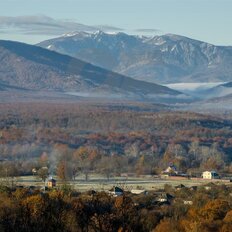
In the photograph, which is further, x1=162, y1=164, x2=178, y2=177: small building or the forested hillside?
the forested hillside

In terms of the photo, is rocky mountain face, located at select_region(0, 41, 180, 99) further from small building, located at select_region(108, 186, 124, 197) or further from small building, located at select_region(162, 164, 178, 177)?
small building, located at select_region(108, 186, 124, 197)

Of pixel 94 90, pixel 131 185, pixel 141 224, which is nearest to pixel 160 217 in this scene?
pixel 141 224

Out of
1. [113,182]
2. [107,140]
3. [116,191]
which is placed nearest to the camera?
[116,191]

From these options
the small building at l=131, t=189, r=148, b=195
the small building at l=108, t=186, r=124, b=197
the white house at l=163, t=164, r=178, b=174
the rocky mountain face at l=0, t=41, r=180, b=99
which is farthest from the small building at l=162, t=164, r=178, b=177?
the rocky mountain face at l=0, t=41, r=180, b=99

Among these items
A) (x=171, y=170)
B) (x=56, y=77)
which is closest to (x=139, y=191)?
(x=171, y=170)

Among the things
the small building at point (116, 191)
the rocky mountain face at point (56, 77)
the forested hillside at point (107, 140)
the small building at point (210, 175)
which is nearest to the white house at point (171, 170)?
the forested hillside at point (107, 140)

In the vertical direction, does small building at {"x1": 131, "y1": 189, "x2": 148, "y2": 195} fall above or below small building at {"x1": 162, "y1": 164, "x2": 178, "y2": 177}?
above

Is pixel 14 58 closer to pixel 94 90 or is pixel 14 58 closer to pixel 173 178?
pixel 94 90

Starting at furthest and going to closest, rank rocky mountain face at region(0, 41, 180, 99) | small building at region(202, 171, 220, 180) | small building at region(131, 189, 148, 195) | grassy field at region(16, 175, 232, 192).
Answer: rocky mountain face at region(0, 41, 180, 99) < small building at region(202, 171, 220, 180) < grassy field at region(16, 175, 232, 192) < small building at region(131, 189, 148, 195)

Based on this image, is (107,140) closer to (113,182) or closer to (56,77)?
(113,182)

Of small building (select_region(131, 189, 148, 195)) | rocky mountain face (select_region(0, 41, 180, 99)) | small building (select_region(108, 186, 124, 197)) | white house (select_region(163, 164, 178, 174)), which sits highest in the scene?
small building (select_region(108, 186, 124, 197))
